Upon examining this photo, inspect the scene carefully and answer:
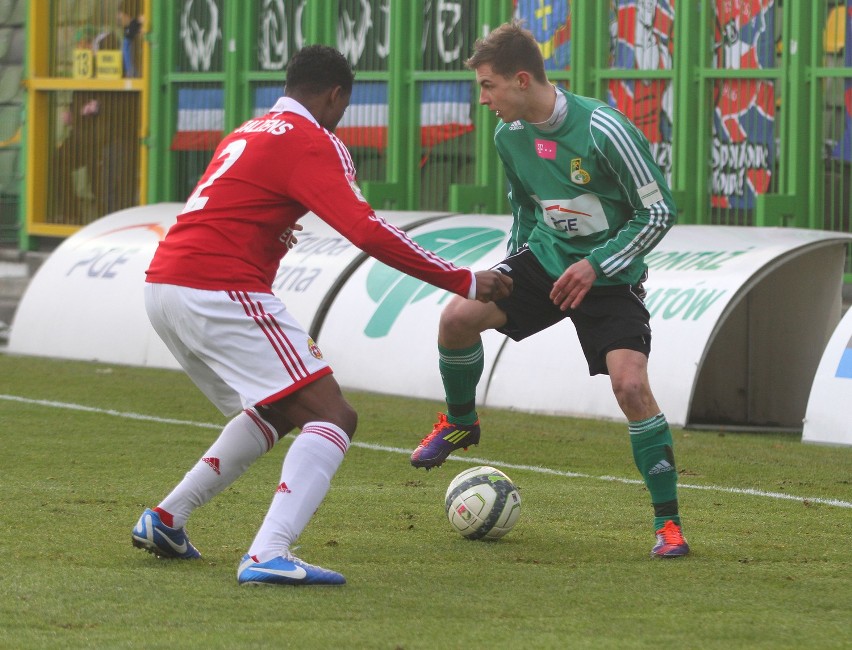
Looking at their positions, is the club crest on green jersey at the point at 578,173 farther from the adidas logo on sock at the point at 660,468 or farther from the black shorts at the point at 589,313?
the adidas logo on sock at the point at 660,468

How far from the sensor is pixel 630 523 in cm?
614

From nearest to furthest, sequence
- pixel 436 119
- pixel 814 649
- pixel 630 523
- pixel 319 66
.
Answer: pixel 814 649, pixel 319 66, pixel 630 523, pixel 436 119

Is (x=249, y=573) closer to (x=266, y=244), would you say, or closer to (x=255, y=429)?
(x=255, y=429)

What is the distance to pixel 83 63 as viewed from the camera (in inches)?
707

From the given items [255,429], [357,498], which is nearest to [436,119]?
[357,498]

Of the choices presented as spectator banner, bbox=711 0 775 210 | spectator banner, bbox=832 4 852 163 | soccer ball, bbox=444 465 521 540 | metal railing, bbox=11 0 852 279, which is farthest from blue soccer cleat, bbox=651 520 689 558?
spectator banner, bbox=711 0 775 210

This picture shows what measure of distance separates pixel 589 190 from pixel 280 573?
1.94 meters

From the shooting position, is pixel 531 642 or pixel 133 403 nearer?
pixel 531 642

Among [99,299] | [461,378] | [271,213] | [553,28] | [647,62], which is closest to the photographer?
[271,213]

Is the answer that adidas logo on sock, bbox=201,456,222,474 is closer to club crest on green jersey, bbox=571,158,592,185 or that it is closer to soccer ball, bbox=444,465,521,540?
soccer ball, bbox=444,465,521,540

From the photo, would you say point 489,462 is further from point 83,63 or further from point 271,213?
point 83,63

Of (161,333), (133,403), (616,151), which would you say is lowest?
(133,403)

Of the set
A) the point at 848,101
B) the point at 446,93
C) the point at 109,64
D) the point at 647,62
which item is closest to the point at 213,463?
the point at 848,101

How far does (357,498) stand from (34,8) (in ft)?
42.8
